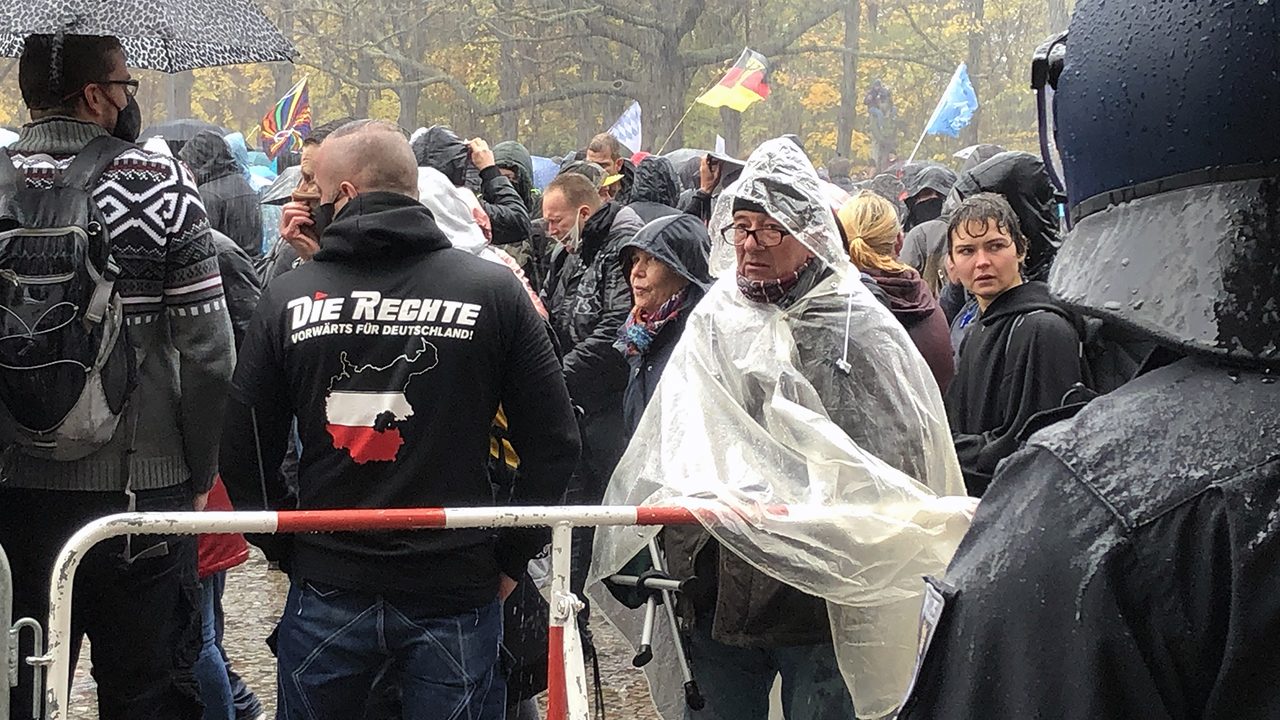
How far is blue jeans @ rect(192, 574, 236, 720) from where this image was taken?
14.3ft

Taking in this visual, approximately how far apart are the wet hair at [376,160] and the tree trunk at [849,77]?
2851 cm

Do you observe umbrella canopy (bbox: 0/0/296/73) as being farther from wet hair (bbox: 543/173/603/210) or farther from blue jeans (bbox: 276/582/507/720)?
wet hair (bbox: 543/173/603/210)

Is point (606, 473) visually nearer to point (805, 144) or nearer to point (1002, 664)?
point (1002, 664)

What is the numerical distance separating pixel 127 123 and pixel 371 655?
1.53m

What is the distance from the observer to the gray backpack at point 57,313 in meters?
3.15

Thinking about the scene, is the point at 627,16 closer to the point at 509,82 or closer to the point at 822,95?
the point at 509,82

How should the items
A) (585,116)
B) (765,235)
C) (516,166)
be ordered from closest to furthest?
1. (765,235)
2. (516,166)
3. (585,116)

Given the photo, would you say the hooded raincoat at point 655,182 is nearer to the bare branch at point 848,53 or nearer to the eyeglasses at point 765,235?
the eyeglasses at point 765,235

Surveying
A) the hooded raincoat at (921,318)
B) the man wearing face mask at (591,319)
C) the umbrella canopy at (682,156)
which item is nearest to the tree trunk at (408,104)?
the umbrella canopy at (682,156)

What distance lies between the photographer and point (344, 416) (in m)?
3.04

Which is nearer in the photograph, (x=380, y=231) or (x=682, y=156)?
(x=380, y=231)

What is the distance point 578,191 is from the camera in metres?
6.64

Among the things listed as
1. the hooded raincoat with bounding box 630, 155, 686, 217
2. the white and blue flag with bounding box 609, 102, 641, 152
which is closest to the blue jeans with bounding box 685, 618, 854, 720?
the hooded raincoat with bounding box 630, 155, 686, 217

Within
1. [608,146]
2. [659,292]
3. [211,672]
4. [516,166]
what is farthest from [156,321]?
[608,146]
